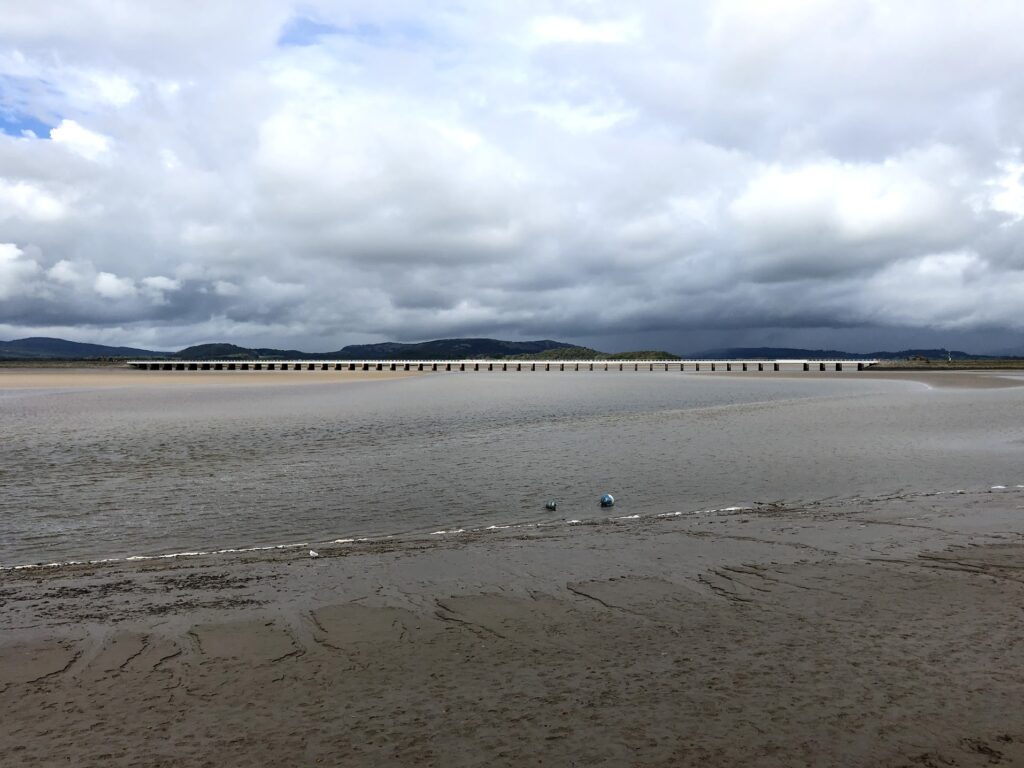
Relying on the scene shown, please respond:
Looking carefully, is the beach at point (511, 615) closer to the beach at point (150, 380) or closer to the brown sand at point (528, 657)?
the brown sand at point (528, 657)

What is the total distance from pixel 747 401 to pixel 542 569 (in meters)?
39.8

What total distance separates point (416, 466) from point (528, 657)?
13.2 meters

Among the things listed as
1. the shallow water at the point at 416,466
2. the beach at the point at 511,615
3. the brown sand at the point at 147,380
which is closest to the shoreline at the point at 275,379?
the brown sand at the point at 147,380

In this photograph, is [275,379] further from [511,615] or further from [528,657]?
[528,657]

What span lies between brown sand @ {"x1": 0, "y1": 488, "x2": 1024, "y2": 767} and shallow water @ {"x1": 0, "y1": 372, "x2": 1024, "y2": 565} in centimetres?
285

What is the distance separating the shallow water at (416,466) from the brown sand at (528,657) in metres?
2.85

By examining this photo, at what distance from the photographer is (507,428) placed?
29.9m

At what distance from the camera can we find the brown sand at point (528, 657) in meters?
5.38

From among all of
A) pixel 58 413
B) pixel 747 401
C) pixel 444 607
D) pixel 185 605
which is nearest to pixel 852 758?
pixel 444 607

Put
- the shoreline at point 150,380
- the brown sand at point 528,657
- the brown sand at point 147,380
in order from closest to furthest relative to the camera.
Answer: the brown sand at point 528,657
the shoreline at point 150,380
the brown sand at point 147,380

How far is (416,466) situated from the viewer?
19906mm

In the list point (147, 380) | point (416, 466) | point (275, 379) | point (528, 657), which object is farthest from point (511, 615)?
point (147, 380)

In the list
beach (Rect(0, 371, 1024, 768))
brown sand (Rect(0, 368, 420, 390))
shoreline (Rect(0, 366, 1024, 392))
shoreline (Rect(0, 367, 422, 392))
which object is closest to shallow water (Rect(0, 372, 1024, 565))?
beach (Rect(0, 371, 1024, 768))

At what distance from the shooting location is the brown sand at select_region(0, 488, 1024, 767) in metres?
5.38
